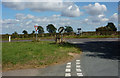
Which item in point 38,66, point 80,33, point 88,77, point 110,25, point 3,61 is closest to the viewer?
point 88,77

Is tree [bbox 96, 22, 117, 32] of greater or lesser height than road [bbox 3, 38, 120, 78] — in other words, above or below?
above

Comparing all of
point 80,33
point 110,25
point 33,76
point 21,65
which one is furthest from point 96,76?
point 110,25

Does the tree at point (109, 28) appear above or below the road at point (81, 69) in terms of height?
above

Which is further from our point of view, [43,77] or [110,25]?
[110,25]

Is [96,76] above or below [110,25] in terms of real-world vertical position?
below

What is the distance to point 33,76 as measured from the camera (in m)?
6.66

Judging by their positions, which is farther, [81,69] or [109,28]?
[109,28]

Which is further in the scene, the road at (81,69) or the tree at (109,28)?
the tree at (109,28)

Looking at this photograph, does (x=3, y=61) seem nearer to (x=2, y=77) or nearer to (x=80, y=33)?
(x=2, y=77)

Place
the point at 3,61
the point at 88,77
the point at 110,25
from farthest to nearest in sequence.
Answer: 1. the point at 110,25
2. the point at 3,61
3. the point at 88,77

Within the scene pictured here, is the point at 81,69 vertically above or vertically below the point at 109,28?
below

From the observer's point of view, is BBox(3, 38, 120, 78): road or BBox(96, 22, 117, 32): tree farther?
BBox(96, 22, 117, 32): tree

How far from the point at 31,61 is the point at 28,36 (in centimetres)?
4312

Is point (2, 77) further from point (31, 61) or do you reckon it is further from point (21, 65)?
point (31, 61)
